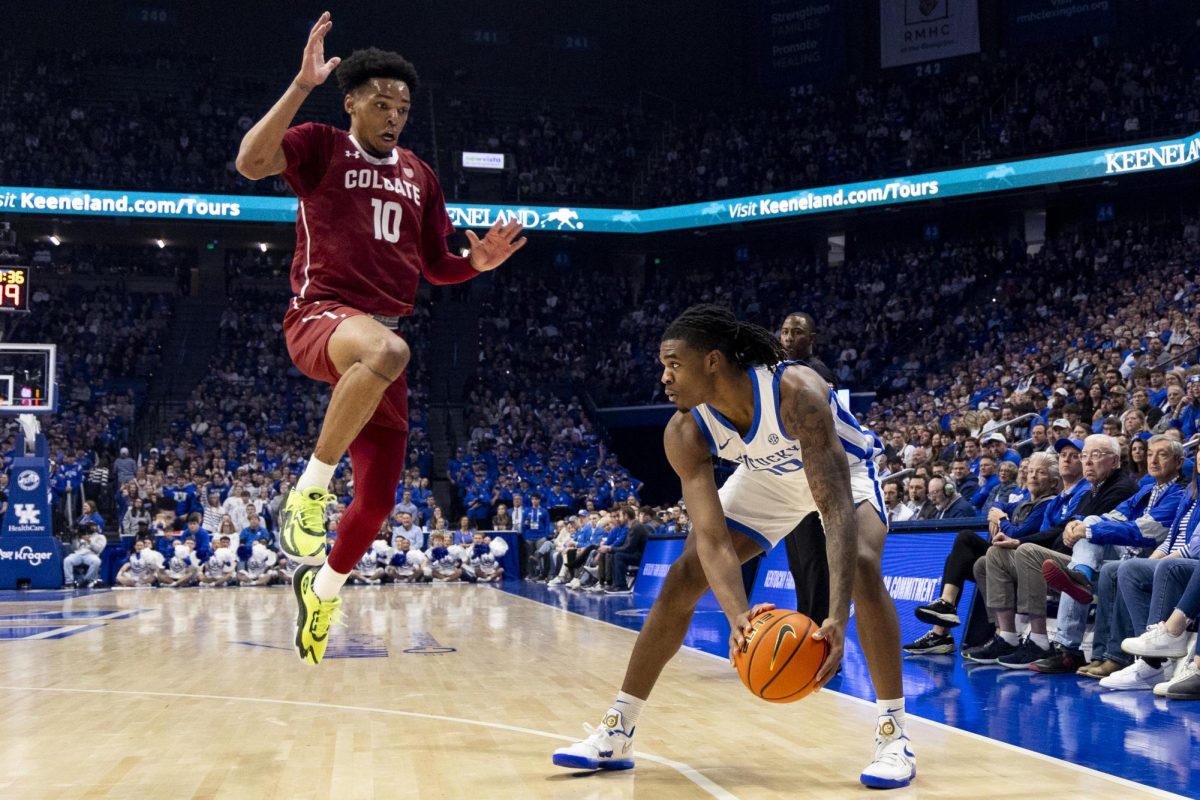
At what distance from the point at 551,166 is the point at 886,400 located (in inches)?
440

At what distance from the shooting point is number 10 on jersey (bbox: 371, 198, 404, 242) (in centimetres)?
463

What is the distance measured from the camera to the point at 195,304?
29438 millimetres

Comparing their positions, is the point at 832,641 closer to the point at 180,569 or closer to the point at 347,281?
the point at 347,281

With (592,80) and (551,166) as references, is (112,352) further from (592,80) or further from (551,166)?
(592,80)

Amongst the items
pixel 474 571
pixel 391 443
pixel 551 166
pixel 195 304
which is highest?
pixel 551 166

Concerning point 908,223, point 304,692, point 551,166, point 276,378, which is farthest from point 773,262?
point 304,692

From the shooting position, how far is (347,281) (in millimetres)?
4559

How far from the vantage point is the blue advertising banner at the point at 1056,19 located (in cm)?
2686

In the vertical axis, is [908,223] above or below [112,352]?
above

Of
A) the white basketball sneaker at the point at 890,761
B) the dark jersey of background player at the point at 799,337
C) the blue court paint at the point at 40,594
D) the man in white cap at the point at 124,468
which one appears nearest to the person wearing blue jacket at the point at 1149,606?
the dark jersey of background player at the point at 799,337

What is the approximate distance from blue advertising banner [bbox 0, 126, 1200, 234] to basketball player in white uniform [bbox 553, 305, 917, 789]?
20.9 m

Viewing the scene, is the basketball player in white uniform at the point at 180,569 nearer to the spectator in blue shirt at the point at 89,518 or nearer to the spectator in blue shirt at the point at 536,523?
the spectator in blue shirt at the point at 89,518

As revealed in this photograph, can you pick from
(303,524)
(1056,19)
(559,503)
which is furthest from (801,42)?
(303,524)

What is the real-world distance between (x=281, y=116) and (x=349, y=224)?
1.91 feet
